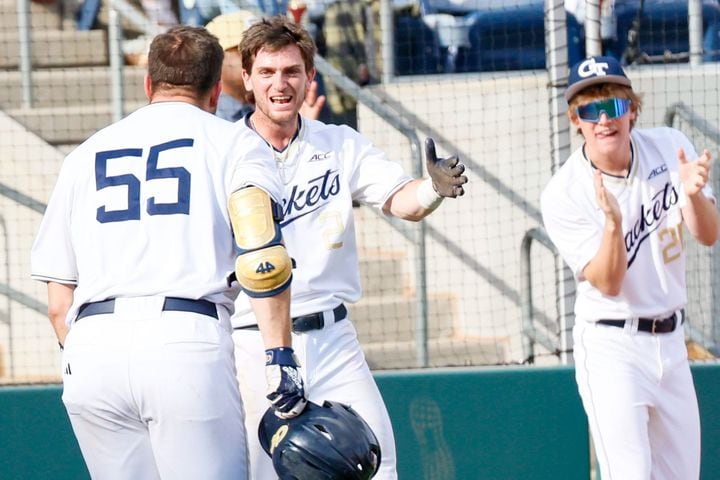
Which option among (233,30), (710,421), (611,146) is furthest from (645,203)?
(233,30)

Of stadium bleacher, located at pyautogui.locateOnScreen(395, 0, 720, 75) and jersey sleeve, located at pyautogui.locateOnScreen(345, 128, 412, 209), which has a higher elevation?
stadium bleacher, located at pyautogui.locateOnScreen(395, 0, 720, 75)

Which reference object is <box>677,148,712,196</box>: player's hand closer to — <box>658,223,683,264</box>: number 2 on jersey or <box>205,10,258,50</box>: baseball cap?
<box>658,223,683,264</box>: number 2 on jersey

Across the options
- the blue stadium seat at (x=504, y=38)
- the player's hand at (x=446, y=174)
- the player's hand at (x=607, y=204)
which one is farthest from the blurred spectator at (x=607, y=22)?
the player's hand at (x=446, y=174)

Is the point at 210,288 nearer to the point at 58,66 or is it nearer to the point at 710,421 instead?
the point at 710,421

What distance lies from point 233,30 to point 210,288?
352 cm

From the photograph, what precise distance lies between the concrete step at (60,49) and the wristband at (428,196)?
4.11m

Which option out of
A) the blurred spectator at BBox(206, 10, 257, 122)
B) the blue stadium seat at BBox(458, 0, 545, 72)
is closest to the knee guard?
the blurred spectator at BBox(206, 10, 257, 122)

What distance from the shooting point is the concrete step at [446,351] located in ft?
21.2

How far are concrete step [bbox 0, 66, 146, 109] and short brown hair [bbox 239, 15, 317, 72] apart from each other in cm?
322

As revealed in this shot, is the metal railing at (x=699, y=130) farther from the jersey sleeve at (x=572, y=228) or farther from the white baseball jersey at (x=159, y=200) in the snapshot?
the white baseball jersey at (x=159, y=200)

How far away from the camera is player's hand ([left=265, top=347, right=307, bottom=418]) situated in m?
3.23

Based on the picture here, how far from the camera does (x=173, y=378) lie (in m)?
3.24

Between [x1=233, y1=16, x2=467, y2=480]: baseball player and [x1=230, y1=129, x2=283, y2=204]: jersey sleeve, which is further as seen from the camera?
[x1=233, y1=16, x2=467, y2=480]: baseball player

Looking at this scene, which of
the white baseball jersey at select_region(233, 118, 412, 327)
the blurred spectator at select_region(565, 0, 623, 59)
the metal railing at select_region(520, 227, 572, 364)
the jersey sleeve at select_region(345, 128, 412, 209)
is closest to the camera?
the white baseball jersey at select_region(233, 118, 412, 327)
